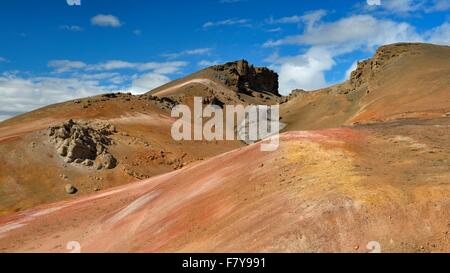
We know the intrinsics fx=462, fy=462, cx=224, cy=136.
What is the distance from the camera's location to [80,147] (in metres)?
43.5

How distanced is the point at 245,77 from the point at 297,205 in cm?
11812

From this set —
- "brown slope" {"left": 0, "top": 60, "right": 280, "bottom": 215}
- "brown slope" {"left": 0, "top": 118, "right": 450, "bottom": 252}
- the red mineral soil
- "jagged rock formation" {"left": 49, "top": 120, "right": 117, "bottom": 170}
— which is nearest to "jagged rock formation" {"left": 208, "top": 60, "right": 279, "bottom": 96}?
"brown slope" {"left": 0, "top": 60, "right": 280, "bottom": 215}

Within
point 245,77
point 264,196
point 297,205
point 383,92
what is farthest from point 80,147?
point 245,77

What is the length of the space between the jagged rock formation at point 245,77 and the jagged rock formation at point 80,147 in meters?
77.4

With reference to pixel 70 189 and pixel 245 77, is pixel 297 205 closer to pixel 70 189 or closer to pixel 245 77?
pixel 70 189

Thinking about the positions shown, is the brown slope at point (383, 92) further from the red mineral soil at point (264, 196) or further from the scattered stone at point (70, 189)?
the scattered stone at point (70, 189)

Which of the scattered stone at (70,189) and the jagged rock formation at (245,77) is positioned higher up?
the jagged rock formation at (245,77)

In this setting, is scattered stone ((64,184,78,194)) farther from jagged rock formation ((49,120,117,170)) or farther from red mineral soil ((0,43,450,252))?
jagged rock formation ((49,120,117,170))

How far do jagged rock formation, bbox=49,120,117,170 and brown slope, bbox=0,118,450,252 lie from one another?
664 inches

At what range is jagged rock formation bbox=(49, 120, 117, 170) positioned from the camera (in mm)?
43094

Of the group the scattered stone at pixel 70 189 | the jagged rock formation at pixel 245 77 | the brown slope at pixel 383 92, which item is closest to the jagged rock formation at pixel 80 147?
the scattered stone at pixel 70 189

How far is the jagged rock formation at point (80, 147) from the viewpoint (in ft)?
141
